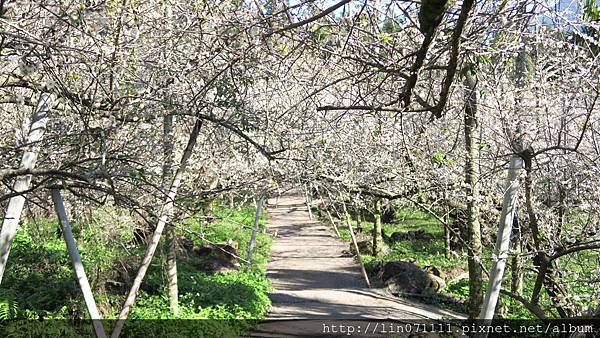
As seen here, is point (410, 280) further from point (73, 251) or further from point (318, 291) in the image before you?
point (73, 251)

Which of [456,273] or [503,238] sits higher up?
[503,238]

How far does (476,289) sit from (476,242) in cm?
79

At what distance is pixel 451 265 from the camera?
49.7 feet

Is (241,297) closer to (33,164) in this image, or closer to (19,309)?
(19,309)

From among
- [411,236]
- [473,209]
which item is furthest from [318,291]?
[411,236]

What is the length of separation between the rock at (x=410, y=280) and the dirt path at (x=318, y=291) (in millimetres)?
488

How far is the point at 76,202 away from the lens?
6.13m

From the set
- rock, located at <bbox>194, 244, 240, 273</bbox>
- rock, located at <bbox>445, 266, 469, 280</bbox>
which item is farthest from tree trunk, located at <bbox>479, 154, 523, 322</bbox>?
rock, located at <bbox>445, 266, 469, 280</bbox>

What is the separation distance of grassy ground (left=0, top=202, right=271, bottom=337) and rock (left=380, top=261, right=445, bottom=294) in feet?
9.47

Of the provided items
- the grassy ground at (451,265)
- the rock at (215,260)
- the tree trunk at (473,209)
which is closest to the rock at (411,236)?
the grassy ground at (451,265)

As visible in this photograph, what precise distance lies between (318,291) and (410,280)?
7.15 feet

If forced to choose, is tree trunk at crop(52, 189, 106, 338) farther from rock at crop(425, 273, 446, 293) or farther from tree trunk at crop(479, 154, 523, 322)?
rock at crop(425, 273, 446, 293)

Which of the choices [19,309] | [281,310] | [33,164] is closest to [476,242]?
[281,310]

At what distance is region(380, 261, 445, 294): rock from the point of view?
505 inches
